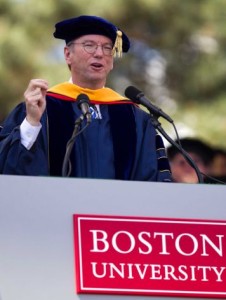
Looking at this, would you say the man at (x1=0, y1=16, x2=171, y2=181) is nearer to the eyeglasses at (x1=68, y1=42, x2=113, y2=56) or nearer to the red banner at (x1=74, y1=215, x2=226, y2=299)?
the eyeglasses at (x1=68, y1=42, x2=113, y2=56)

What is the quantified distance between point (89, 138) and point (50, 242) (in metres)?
1.25

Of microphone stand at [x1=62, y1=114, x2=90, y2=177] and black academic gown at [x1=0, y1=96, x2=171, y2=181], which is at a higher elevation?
black academic gown at [x1=0, y1=96, x2=171, y2=181]

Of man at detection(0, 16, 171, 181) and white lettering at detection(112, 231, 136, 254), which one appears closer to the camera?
white lettering at detection(112, 231, 136, 254)

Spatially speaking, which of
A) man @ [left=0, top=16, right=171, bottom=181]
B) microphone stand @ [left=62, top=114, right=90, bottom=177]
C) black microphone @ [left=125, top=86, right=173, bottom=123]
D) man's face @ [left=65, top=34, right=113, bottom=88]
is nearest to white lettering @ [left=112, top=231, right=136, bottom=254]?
microphone stand @ [left=62, top=114, right=90, bottom=177]

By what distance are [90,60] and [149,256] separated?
60.3 inches

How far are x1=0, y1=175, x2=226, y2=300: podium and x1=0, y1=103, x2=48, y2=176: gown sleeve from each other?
641 millimetres

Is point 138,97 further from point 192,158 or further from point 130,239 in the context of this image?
point 192,158

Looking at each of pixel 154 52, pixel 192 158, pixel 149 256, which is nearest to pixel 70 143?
pixel 149 256

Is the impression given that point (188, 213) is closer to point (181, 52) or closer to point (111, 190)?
point (111, 190)

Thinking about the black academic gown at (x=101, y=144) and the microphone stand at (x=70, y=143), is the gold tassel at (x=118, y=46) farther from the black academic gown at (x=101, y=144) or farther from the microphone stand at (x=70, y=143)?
the microphone stand at (x=70, y=143)

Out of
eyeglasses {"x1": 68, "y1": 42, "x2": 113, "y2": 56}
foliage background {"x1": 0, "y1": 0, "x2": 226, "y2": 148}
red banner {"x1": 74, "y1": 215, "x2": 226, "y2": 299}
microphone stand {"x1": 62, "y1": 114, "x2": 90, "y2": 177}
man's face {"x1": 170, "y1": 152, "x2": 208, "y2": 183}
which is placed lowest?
red banner {"x1": 74, "y1": 215, "x2": 226, "y2": 299}

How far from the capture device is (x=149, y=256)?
6.28 meters

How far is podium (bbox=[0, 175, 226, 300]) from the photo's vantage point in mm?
6121

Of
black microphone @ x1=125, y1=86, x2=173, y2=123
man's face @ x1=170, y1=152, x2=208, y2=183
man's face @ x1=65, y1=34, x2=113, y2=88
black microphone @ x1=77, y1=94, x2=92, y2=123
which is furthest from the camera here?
man's face @ x1=170, y1=152, x2=208, y2=183
